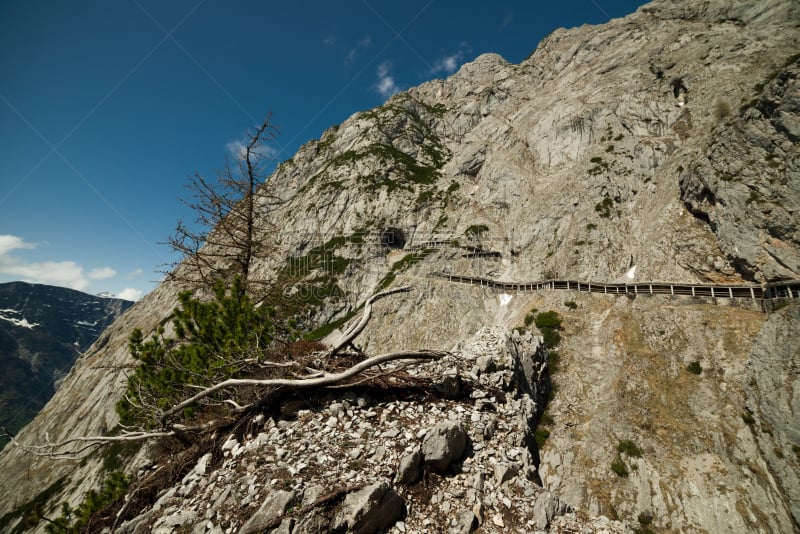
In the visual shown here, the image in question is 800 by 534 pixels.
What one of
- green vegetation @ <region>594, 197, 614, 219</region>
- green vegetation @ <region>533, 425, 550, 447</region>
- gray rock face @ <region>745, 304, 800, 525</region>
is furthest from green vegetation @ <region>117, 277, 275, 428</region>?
green vegetation @ <region>594, 197, 614, 219</region>

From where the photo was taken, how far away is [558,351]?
30594 millimetres

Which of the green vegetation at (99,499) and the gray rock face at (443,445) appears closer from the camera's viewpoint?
the gray rock face at (443,445)

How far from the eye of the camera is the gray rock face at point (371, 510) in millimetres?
5355

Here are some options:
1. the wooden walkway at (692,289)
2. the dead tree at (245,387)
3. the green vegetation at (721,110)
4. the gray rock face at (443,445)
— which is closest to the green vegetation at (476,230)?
the wooden walkway at (692,289)

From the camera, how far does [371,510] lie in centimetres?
551

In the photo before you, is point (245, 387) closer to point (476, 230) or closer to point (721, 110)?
point (476, 230)

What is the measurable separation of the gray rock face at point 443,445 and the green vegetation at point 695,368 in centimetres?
2660

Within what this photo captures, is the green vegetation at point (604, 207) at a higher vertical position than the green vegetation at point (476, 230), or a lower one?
lower

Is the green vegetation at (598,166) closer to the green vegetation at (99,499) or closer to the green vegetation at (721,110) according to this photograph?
the green vegetation at (721,110)

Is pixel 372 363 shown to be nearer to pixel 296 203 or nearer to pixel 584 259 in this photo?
pixel 584 259

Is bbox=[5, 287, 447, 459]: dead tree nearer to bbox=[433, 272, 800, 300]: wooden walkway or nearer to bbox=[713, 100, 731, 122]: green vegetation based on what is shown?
bbox=[433, 272, 800, 300]: wooden walkway

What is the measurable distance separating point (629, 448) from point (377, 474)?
946 inches

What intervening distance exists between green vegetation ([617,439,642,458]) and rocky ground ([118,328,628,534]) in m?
19.3

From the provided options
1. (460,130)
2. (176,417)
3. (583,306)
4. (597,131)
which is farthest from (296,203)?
(176,417)
